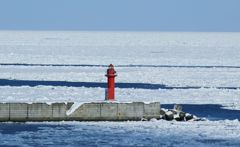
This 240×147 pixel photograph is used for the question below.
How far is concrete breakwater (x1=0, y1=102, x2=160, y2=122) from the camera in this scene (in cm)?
1271

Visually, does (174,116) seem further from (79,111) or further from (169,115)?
(79,111)

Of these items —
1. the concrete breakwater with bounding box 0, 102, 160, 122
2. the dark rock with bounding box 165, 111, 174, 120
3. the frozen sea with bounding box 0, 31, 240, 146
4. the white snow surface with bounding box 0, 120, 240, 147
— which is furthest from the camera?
the dark rock with bounding box 165, 111, 174, 120

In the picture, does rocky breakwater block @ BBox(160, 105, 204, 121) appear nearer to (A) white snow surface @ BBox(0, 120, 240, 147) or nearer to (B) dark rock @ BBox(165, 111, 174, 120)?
(B) dark rock @ BBox(165, 111, 174, 120)

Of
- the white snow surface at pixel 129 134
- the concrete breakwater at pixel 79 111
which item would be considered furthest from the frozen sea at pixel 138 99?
the concrete breakwater at pixel 79 111

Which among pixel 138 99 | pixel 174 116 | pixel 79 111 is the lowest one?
pixel 174 116

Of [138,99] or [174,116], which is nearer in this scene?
[174,116]

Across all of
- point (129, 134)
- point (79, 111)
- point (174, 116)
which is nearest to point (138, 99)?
point (174, 116)

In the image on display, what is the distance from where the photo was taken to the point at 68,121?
1305 cm

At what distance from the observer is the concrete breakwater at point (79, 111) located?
12.7 m

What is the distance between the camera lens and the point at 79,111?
42.7 ft

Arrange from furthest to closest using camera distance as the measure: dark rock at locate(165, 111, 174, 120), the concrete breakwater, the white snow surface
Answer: dark rock at locate(165, 111, 174, 120)
the concrete breakwater
the white snow surface

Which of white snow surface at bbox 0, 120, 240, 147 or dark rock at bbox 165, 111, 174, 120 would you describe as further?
dark rock at bbox 165, 111, 174, 120

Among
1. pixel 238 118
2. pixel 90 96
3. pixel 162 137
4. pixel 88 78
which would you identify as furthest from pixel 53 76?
pixel 162 137

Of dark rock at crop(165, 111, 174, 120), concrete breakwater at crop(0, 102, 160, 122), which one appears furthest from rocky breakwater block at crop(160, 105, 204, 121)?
concrete breakwater at crop(0, 102, 160, 122)
